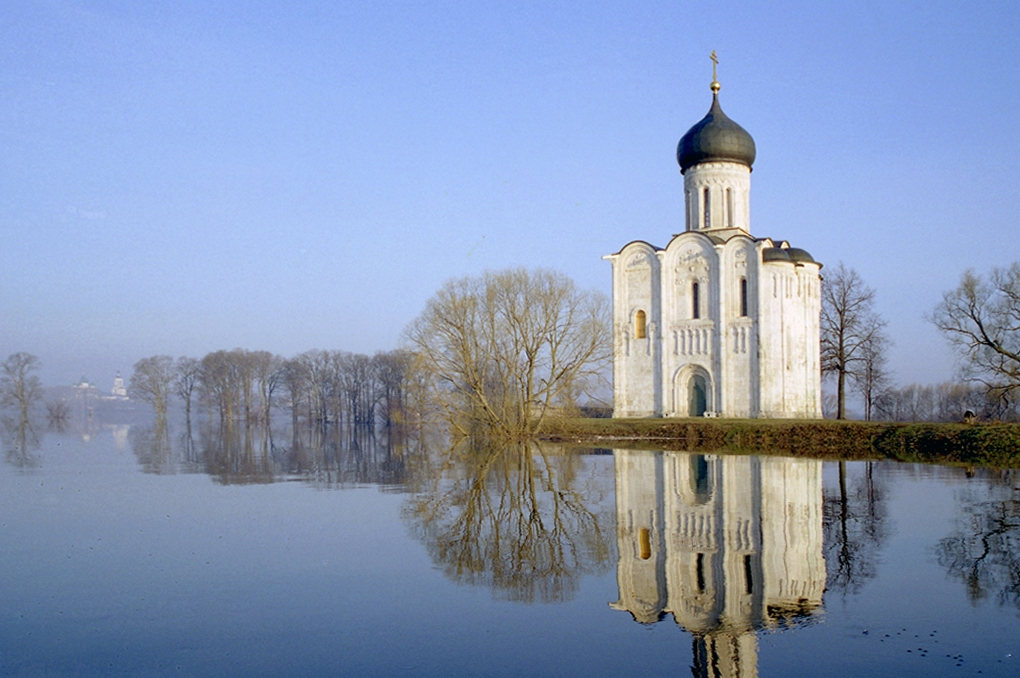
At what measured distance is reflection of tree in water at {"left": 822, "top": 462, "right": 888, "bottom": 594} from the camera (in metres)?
8.27

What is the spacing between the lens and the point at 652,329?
34.9m

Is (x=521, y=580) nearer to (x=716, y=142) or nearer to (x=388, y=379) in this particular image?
(x=716, y=142)

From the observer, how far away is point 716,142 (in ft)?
112

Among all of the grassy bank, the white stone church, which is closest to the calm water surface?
the grassy bank

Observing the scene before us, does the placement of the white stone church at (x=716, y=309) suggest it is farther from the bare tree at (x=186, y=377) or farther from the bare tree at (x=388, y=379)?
the bare tree at (x=186, y=377)

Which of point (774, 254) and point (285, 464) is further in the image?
point (774, 254)

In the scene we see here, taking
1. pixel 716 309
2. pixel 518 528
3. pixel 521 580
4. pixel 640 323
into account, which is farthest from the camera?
pixel 640 323

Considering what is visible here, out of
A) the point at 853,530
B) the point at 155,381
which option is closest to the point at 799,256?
the point at 853,530

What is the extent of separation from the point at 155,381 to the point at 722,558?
85.4m

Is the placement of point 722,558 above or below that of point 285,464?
above

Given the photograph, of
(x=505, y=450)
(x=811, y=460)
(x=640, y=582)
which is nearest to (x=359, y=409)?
(x=505, y=450)

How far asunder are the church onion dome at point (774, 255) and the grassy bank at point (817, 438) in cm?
738

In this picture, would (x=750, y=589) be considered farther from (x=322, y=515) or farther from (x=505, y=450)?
(x=505, y=450)

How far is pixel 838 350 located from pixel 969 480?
64.1 feet
